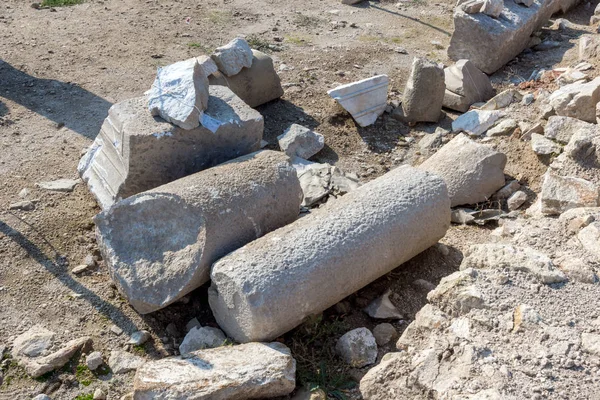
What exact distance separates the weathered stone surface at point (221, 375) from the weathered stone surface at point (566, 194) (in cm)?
227

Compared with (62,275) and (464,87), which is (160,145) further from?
(464,87)

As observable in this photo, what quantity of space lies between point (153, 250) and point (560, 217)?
2.70m

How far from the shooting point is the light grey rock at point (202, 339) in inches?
154

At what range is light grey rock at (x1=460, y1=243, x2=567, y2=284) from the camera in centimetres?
361

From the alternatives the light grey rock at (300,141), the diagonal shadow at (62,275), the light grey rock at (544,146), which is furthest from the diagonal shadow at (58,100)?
the light grey rock at (544,146)

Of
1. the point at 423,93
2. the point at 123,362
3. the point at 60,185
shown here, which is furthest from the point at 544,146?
the point at 60,185

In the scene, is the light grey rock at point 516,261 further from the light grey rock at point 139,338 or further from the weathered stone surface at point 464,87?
the weathered stone surface at point 464,87

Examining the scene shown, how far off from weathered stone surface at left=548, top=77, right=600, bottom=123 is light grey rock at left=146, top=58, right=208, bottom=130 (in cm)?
319

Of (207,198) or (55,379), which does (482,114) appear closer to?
(207,198)

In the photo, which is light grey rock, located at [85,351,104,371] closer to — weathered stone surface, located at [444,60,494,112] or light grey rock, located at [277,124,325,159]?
light grey rock, located at [277,124,325,159]

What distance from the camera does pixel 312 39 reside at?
8492 millimetres

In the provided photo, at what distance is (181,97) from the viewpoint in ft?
15.3

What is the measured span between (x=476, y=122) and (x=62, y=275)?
4112mm

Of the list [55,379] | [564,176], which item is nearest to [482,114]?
[564,176]
